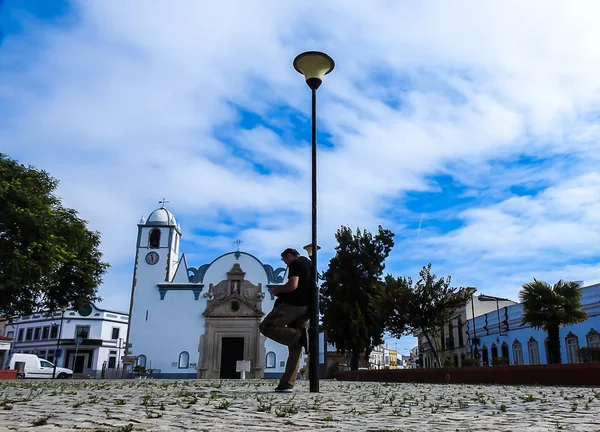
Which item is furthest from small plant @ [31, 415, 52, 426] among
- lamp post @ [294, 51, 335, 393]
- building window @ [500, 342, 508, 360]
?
building window @ [500, 342, 508, 360]

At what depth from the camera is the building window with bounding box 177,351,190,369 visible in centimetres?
3141

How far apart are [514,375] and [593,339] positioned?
14832 millimetres

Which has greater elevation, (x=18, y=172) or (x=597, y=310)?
(x=18, y=172)

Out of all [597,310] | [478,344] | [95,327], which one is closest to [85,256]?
[597,310]

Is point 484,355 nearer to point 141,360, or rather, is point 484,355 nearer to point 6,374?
point 141,360

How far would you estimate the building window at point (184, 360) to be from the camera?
3141 cm

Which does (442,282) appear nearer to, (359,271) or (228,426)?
(359,271)

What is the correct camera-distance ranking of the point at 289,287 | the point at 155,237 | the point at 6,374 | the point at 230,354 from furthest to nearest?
the point at 155,237, the point at 230,354, the point at 6,374, the point at 289,287

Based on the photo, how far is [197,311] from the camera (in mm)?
32875

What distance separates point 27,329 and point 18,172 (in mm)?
41542

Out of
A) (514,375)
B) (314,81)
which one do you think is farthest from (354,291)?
(314,81)

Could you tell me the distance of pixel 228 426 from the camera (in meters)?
3.70

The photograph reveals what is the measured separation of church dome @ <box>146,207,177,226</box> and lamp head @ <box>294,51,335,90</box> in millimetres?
27736

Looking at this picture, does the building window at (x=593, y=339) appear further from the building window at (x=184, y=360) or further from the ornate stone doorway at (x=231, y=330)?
the building window at (x=184, y=360)
